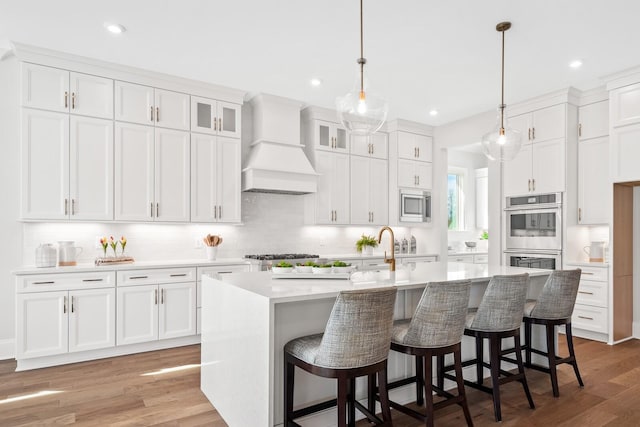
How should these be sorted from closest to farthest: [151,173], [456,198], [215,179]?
1. [151,173]
2. [215,179]
3. [456,198]

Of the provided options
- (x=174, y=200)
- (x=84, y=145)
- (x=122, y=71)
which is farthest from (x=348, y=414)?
(x=122, y=71)

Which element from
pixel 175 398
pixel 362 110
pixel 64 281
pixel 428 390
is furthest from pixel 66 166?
pixel 428 390

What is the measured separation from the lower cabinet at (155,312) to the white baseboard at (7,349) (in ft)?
3.31

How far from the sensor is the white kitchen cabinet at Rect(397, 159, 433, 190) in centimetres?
624

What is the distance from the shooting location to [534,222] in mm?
5098

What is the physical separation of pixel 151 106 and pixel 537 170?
15.3 ft

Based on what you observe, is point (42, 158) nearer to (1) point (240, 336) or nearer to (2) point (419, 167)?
(1) point (240, 336)

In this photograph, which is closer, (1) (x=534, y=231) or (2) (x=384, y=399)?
(2) (x=384, y=399)

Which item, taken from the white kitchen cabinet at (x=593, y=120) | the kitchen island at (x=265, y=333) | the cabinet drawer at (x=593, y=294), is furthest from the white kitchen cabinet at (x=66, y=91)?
the cabinet drawer at (x=593, y=294)

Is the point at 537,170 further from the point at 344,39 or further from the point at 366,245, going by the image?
the point at 344,39

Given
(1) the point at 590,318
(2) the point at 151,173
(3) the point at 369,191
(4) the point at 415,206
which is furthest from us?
(4) the point at 415,206

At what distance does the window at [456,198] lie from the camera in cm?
801

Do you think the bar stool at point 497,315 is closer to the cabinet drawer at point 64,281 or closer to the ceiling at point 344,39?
the ceiling at point 344,39

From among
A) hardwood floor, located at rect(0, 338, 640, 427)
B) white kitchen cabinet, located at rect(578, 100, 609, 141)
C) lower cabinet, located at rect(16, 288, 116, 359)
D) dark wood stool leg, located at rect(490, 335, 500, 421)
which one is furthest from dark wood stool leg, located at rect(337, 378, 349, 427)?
white kitchen cabinet, located at rect(578, 100, 609, 141)
